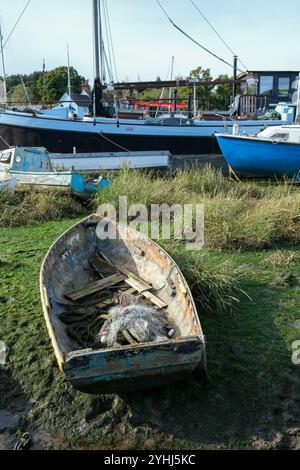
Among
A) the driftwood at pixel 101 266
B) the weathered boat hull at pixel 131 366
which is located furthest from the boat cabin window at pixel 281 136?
the weathered boat hull at pixel 131 366

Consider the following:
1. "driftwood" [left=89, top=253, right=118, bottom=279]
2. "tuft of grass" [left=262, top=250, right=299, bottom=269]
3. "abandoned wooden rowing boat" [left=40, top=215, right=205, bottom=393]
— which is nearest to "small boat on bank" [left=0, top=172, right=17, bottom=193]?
"abandoned wooden rowing boat" [left=40, top=215, right=205, bottom=393]

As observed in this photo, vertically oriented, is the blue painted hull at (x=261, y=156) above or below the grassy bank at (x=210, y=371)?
above

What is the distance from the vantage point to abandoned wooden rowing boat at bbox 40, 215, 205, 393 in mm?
3738

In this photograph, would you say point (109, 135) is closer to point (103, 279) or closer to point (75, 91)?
point (103, 279)

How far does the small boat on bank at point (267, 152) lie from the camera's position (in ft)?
46.7

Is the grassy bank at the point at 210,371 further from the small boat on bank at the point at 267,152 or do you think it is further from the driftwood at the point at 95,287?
the small boat on bank at the point at 267,152

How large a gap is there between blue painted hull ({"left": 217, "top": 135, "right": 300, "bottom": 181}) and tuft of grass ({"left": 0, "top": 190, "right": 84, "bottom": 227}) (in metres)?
6.31

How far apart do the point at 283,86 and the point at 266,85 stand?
0.72 meters

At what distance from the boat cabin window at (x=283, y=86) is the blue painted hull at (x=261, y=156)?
269 inches

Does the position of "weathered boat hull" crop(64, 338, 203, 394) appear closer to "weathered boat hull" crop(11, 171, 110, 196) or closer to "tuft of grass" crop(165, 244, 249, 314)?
"tuft of grass" crop(165, 244, 249, 314)

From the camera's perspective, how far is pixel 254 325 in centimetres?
538

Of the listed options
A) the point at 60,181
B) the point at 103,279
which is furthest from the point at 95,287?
the point at 60,181

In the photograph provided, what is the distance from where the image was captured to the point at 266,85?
66.2 ft

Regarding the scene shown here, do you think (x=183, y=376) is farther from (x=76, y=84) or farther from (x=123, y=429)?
(x=76, y=84)
